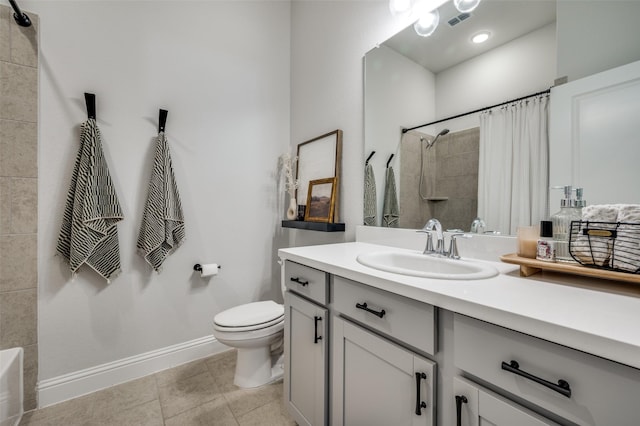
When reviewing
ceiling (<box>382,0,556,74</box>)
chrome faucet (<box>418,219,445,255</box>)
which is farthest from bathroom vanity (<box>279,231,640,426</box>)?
ceiling (<box>382,0,556,74</box>)

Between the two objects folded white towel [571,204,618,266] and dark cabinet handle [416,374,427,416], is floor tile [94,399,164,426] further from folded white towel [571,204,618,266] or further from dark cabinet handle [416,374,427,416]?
folded white towel [571,204,618,266]

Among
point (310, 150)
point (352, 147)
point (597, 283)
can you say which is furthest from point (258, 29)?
point (597, 283)

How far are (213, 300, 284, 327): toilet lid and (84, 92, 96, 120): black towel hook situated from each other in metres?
1.38

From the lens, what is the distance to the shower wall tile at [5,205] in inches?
54.0

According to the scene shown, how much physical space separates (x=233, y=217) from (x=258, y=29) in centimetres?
156

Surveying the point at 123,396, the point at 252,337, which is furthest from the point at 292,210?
the point at 123,396

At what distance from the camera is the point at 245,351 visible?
167cm

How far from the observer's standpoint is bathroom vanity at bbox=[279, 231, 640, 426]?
0.49 m

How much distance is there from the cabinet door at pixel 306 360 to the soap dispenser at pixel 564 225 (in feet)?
2.67

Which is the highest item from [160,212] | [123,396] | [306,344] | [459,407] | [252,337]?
[160,212]

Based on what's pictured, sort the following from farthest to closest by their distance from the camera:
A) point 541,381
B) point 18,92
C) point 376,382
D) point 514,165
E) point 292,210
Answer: point 292,210 → point 18,92 → point 514,165 → point 376,382 → point 541,381

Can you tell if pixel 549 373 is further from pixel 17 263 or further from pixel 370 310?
pixel 17 263

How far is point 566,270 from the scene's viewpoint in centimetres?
76

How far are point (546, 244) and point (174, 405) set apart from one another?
191 cm
